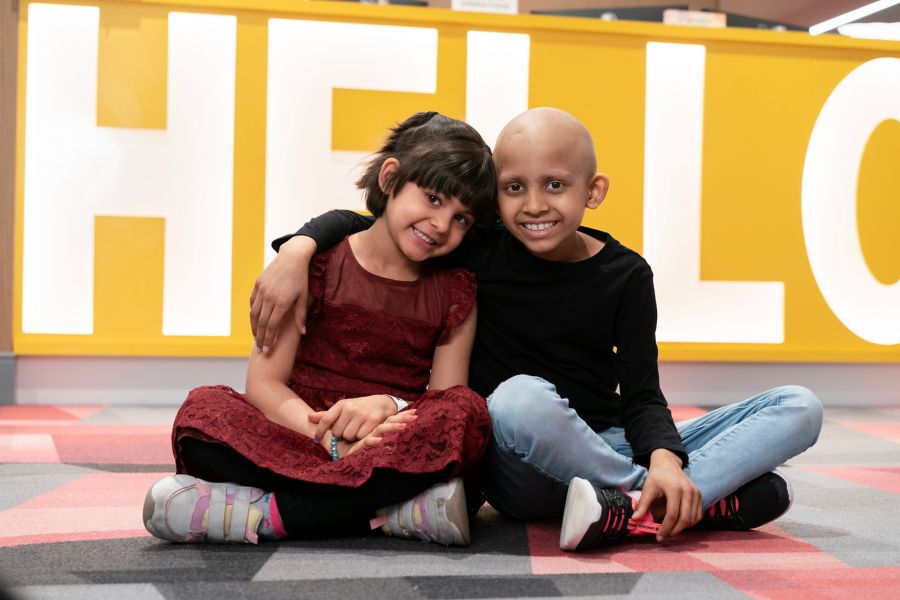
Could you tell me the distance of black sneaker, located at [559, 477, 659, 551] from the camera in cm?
95

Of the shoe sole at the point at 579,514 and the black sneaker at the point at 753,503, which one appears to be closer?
the shoe sole at the point at 579,514

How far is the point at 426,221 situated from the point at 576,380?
268 mm

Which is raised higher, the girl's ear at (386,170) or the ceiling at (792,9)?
the ceiling at (792,9)

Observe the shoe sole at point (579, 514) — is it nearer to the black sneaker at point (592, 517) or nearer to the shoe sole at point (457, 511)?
the black sneaker at point (592, 517)

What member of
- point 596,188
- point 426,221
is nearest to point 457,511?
point 426,221

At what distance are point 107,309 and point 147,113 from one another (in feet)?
1.60

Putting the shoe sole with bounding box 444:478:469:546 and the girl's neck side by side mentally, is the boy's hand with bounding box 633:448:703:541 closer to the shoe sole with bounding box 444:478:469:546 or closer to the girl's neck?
the shoe sole with bounding box 444:478:469:546

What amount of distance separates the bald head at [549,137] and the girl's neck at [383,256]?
0.54 ft

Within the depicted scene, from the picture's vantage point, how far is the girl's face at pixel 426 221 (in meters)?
1.10

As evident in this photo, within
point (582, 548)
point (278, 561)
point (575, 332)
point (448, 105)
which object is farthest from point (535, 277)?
point (448, 105)

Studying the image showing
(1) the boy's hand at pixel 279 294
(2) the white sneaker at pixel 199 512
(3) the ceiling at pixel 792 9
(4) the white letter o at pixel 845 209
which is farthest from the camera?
(3) the ceiling at pixel 792 9

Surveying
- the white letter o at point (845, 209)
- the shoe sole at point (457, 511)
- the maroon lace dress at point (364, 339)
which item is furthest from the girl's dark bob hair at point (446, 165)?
the white letter o at point (845, 209)

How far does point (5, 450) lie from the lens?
157 centimetres

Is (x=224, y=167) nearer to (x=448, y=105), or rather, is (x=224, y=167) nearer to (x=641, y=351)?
(x=448, y=105)
